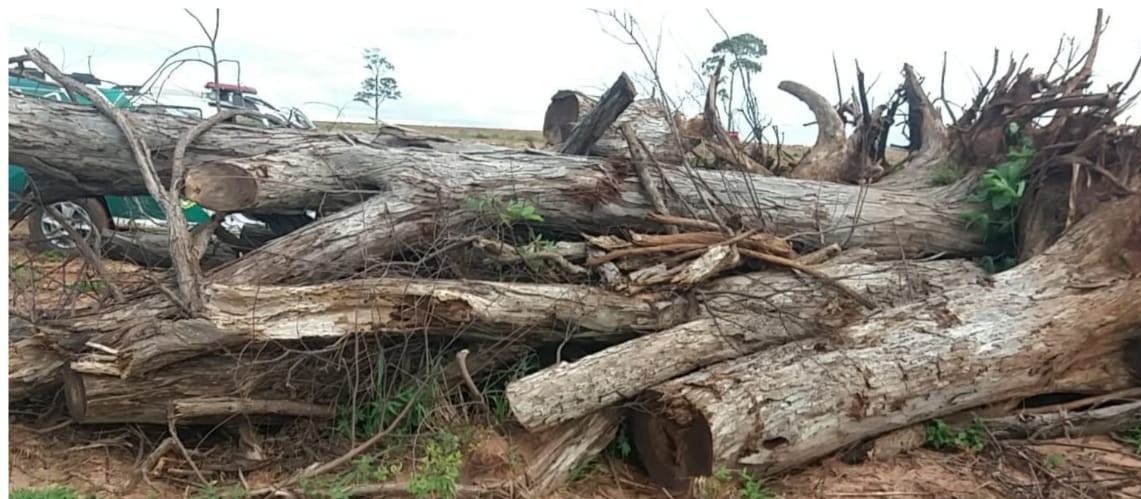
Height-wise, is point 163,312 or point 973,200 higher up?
point 973,200

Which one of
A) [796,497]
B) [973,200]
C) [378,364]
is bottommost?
[796,497]

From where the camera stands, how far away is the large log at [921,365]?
362cm

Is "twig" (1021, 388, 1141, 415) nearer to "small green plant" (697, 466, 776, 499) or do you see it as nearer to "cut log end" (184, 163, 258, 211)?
"small green plant" (697, 466, 776, 499)

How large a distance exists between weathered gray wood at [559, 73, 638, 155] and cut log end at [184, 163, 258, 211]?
188cm

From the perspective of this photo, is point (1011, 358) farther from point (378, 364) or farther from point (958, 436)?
point (378, 364)

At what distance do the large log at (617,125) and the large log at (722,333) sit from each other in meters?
1.12

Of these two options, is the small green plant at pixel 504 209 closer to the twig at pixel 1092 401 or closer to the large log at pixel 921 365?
the large log at pixel 921 365

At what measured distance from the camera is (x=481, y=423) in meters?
3.81

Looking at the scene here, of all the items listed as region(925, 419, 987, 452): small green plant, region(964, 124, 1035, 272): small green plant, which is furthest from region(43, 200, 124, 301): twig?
region(964, 124, 1035, 272): small green plant

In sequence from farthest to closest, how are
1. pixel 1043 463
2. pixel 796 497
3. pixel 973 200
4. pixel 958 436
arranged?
pixel 973 200, pixel 958 436, pixel 1043 463, pixel 796 497

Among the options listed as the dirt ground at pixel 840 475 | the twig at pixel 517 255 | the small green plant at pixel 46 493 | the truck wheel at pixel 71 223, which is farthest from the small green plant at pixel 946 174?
the small green plant at pixel 46 493

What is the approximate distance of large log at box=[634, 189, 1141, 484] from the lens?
3.62 metres

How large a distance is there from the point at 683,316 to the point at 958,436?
60.8 inches

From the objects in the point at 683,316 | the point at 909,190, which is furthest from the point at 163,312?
the point at 909,190
